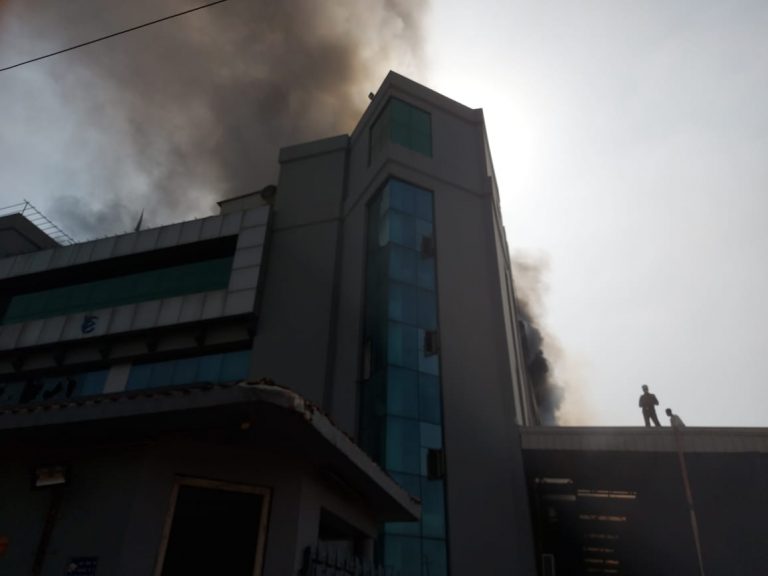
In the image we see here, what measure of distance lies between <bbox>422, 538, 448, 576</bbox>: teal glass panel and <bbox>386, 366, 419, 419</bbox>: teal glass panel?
15.1 feet

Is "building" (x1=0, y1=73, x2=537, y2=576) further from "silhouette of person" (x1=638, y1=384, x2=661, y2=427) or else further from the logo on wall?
"silhouette of person" (x1=638, y1=384, x2=661, y2=427)

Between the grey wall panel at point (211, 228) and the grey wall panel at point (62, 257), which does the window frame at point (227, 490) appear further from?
the grey wall panel at point (62, 257)

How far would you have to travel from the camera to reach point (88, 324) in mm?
29344

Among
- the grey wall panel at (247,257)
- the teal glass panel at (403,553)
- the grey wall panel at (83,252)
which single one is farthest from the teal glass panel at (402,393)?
the grey wall panel at (83,252)

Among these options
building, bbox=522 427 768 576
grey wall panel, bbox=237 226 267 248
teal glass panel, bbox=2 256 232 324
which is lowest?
building, bbox=522 427 768 576

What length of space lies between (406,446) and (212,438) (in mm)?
13916

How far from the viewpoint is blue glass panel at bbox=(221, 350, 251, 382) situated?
2684 cm

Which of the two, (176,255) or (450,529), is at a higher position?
(176,255)

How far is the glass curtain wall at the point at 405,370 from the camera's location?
19.4 meters

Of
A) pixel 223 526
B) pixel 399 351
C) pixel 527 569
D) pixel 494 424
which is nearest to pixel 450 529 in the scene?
pixel 527 569

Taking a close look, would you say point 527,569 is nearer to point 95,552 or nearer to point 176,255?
point 95,552

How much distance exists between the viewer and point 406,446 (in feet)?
68.5

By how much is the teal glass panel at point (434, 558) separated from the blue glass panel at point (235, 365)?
12.1 metres

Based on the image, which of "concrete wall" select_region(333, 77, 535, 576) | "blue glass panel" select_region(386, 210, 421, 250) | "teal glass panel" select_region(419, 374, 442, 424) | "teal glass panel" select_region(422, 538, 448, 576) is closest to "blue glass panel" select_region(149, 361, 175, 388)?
"concrete wall" select_region(333, 77, 535, 576)
